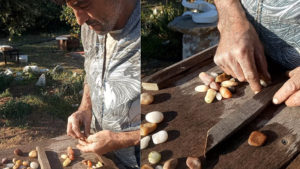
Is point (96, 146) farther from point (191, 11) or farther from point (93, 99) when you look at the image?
point (191, 11)

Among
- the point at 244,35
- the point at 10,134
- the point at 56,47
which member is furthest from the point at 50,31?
the point at 244,35

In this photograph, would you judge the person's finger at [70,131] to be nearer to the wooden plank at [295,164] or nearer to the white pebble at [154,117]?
the white pebble at [154,117]

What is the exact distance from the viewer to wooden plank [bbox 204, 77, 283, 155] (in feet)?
1.93

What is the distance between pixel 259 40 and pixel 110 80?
1.50ft

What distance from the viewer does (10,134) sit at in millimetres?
554

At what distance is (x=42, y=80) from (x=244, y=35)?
0.48 meters

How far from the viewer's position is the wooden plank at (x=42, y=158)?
554 millimetres

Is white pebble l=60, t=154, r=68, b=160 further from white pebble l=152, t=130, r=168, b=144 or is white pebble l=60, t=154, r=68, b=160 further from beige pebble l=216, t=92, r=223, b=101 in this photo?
beige pebble l=216, t=92, r=223, b=101

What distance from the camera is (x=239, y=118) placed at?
65 cm

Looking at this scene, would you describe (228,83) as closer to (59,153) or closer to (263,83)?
(263,83)

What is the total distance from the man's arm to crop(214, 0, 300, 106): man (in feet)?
1.17

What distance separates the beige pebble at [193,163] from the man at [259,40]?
259mm

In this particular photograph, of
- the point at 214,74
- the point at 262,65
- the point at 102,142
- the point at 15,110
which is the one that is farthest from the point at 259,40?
the point at 15,110

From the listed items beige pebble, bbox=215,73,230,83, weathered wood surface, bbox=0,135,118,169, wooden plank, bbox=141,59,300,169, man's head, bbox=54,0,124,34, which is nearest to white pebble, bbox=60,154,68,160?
weathered wood surface, bbox=0,135,118,169
